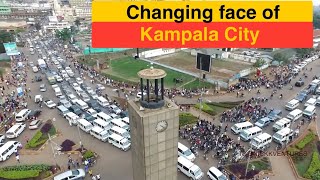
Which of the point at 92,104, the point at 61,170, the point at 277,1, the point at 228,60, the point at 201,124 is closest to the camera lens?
the point at 277,1

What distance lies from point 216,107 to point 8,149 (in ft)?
88.3

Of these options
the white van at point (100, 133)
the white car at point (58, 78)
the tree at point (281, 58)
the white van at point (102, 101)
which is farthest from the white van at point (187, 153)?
the tree at point (281, 58)

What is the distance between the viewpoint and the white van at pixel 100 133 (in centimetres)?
3159

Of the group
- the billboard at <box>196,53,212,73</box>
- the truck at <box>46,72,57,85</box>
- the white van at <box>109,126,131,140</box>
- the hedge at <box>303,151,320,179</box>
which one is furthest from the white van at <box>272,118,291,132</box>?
the truck at <box>46,72,57,85</box>

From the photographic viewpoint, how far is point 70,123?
3509 cm

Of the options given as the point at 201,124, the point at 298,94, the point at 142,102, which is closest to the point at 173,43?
the point at 142,102

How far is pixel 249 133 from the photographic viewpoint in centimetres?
3098

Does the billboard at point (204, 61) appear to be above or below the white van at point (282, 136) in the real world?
above

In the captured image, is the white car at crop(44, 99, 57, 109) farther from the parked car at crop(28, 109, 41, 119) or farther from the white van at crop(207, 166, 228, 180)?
the white van at crop(207, 166, 228, 180)

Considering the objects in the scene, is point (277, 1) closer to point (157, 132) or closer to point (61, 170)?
point (157, 132)

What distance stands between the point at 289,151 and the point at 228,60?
41784 millimetres

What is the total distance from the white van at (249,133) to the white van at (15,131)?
2653cm

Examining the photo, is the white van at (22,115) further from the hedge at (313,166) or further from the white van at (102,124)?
the hedge at (313,166)

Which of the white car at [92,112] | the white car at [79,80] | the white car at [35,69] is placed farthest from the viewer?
the white car at [35,69]
